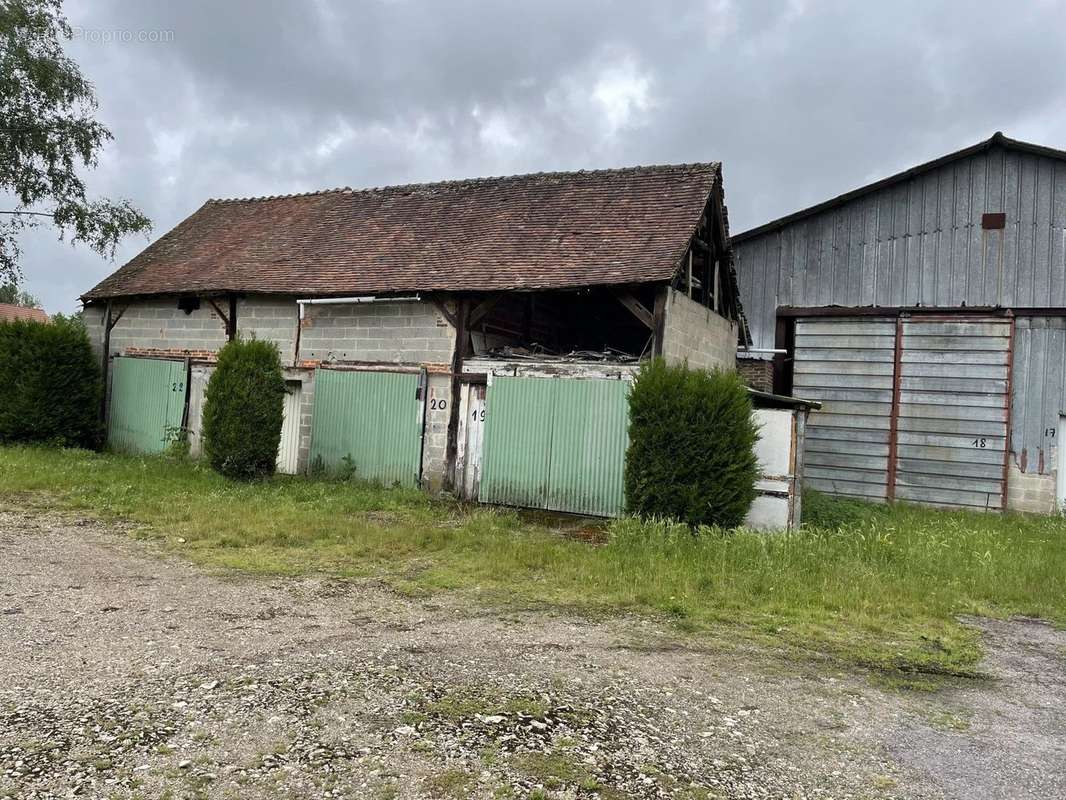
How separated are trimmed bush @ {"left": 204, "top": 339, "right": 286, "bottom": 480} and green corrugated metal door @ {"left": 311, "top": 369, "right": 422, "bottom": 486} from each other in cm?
104

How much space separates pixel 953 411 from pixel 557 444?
7757mm

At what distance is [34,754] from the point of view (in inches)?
133

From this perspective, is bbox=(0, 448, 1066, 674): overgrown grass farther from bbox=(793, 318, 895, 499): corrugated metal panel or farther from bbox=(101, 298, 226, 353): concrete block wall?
bbox=(101, 298, 226, 353): concrete block wall

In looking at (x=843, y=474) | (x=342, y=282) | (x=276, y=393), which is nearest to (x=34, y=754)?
(x=276, y=393)

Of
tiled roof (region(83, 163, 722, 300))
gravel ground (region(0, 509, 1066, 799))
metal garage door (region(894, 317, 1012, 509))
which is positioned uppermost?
tiled roof (region(83, 163, 722, 300))

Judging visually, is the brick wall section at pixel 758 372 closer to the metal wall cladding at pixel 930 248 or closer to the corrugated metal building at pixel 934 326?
the corrugated metal building at pixel 934 326

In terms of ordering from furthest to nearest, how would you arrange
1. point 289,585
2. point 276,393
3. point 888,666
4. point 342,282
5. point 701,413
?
point 342,282 → point 276,393 → point 701,413 → point 289,585 → point 888,666

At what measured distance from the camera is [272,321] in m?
14.3

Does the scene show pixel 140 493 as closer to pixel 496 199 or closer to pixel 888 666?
pixel 496 199

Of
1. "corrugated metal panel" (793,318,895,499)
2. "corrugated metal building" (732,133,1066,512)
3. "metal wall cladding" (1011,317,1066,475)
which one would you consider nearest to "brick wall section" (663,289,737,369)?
"corrugated metal building" (732,133,1066,512)

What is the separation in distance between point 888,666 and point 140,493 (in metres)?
10.1

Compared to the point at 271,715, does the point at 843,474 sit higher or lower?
higher

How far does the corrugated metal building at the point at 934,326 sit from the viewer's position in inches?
532

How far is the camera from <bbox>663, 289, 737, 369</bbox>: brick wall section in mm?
11555
